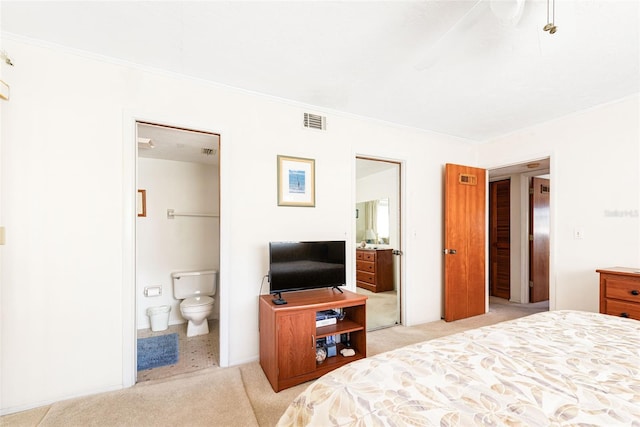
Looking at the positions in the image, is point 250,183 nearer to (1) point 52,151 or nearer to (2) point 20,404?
(1) point 52,151

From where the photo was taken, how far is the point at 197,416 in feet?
5.85

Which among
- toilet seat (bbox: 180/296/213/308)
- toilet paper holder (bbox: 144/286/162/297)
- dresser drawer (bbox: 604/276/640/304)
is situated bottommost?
toilet seat (bbox: 180/296/213/308)

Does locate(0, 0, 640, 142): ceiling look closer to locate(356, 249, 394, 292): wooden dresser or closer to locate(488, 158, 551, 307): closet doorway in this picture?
locate(488, 158, 551, 307): closet doorway

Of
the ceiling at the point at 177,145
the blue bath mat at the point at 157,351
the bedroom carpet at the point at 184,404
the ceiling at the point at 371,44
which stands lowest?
the blue bath mat at the point at 157,351

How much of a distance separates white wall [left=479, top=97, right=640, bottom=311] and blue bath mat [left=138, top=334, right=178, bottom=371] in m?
4.06

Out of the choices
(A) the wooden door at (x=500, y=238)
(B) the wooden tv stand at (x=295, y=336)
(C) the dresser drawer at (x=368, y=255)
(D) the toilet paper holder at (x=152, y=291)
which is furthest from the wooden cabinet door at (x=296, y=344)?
(A) the wooden door at (x=500, y=238)

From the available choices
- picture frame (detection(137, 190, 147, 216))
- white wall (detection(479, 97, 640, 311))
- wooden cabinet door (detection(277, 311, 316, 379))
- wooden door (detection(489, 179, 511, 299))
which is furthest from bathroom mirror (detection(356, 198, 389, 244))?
picture frame (detection(137, 190, 147, 216))

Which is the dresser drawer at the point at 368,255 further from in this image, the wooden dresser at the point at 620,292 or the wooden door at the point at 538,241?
the wooden dresser at the point at 620,292

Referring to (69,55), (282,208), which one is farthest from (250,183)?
(69,55)

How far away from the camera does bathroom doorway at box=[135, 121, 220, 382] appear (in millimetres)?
3238

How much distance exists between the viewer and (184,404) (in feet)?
6.24

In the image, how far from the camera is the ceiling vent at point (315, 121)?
9.25 feet

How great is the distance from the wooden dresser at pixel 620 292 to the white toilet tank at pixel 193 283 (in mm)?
4015

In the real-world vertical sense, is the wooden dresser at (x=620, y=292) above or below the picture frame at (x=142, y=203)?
below
